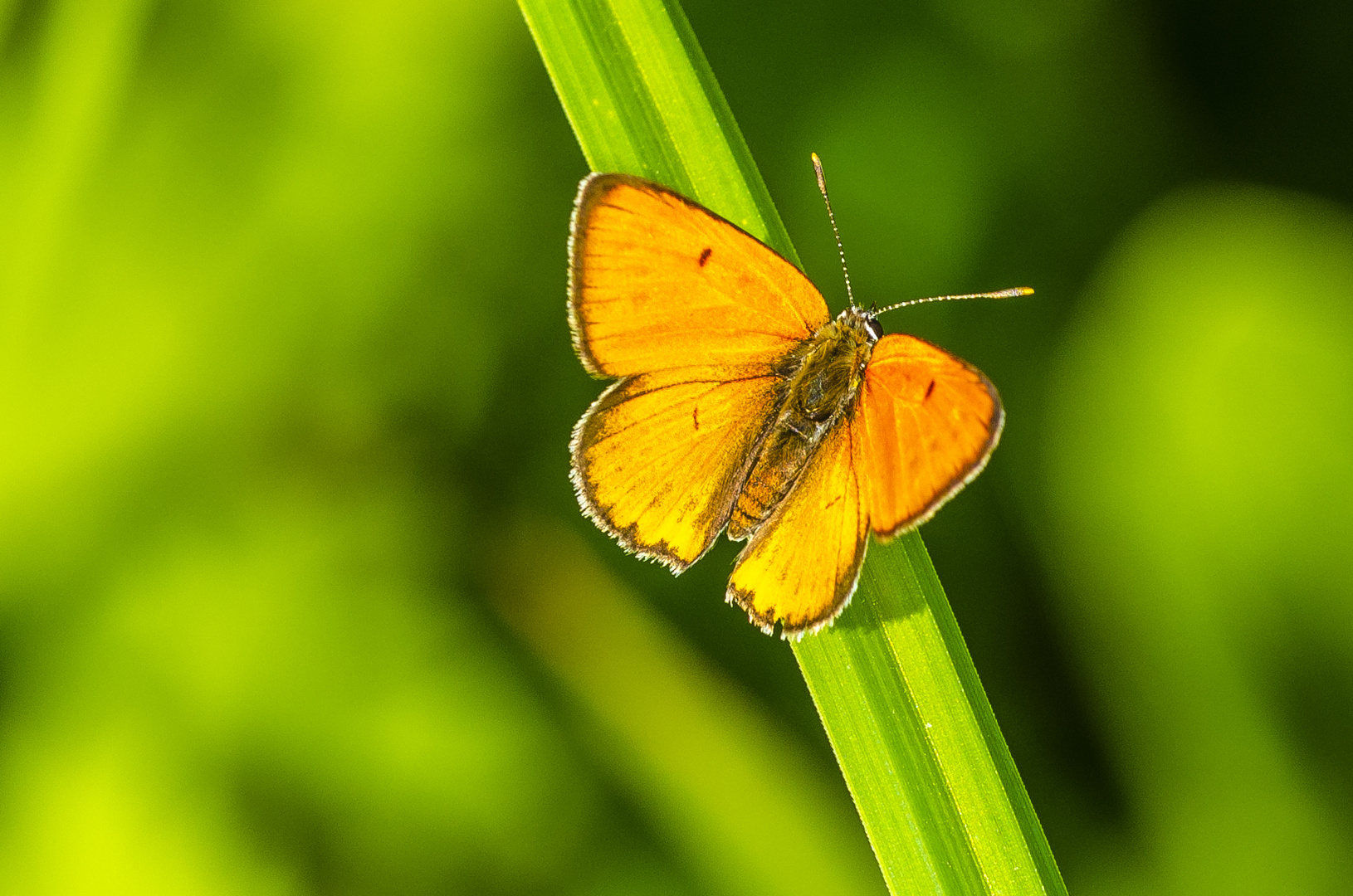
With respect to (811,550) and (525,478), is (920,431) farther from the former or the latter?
(525,478)

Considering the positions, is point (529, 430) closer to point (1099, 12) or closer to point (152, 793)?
point (152, 793)

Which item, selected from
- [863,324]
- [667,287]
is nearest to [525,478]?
[667,287]

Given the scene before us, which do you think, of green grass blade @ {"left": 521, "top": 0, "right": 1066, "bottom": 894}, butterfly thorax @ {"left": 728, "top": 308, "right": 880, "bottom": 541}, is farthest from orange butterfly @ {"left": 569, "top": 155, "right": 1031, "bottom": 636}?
green grass blade @ {"left": 521, "top": 0, "right": 1066, "bottom": 894}

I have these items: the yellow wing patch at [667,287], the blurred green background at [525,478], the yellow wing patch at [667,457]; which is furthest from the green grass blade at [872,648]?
the blurred green background at [525,478]

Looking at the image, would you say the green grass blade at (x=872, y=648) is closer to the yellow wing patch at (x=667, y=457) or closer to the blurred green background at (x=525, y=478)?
the yellow wing patch at (x=667, y=457)

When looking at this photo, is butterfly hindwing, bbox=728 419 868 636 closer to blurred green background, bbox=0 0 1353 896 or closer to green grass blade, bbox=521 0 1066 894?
green grass blade, bbox=521 0 1066 894

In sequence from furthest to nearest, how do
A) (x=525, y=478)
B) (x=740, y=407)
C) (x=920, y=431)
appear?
(x=525, y=478) → (x=740, y=407) → (x=920, y=431)

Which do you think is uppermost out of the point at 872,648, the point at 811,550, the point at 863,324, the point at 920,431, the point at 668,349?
the point at 668,349

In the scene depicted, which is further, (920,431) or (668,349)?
(668,349)
